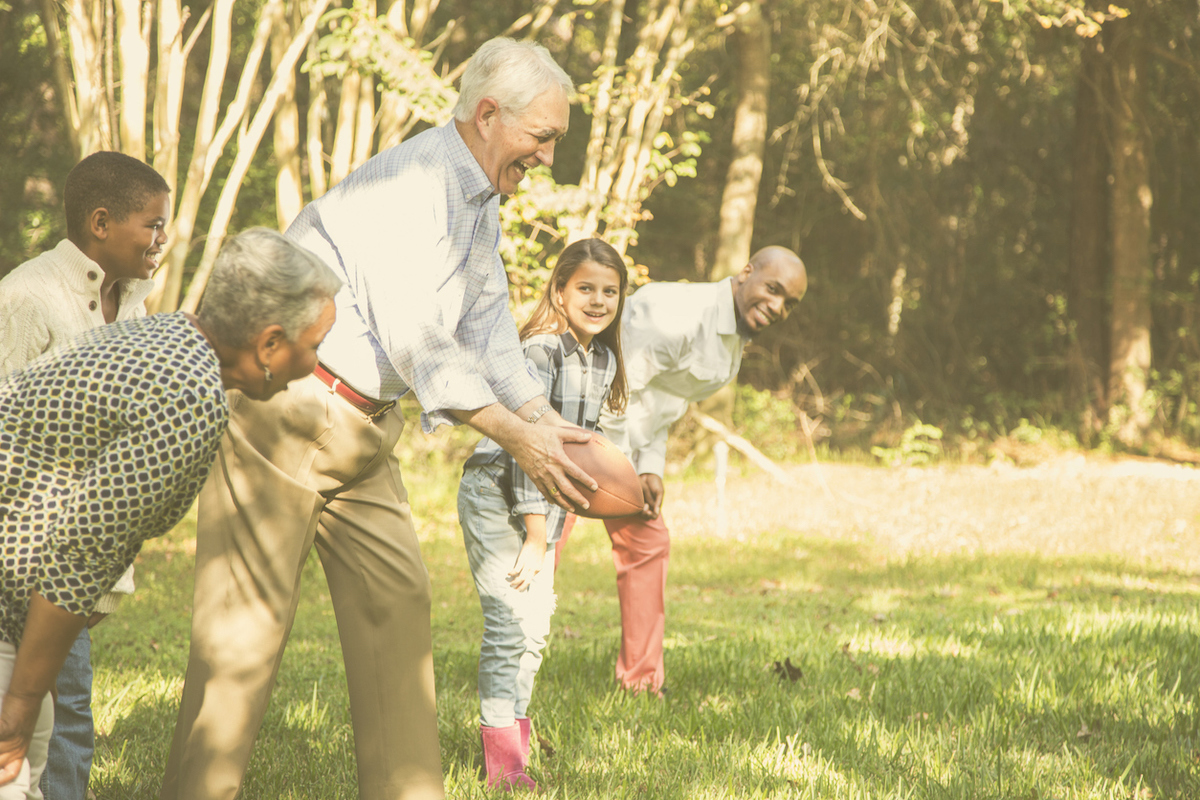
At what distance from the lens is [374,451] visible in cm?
297

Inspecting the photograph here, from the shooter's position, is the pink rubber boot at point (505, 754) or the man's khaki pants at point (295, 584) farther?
the pink rubber boot at point (505, 754)

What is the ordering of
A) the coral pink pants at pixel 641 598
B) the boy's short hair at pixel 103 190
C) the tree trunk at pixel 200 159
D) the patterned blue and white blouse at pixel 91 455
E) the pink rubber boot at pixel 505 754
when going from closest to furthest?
the patterned blue and white blouse at pixel 91 455, the boy's short hair at pixel 103 190, the pink rubber boot at pixel 505 754, the coral pink pants at pixel 641 598, the tree trunk at pixel 200 159

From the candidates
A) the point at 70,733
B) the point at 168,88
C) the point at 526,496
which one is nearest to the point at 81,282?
the point at 70,733

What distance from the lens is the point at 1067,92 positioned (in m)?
19.4

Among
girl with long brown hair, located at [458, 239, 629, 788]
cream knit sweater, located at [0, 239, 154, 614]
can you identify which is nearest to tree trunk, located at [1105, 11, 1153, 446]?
girl with long brown hair, located at [458, 239, 629, 788]

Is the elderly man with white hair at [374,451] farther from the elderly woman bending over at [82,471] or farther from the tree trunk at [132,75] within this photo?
the tree trunk at [132,75]

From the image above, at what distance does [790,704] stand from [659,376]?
1.66m

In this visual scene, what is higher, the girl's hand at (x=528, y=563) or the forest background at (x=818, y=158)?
the forest background at (x=818, y=158)

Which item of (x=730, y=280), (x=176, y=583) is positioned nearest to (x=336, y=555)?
(x=730, y=280)

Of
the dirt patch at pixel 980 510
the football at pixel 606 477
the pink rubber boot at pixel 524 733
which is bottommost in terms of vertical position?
the dirt patch at pixel 980 510

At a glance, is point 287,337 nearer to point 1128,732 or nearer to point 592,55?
point 1128,732

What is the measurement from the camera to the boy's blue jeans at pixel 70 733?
2.94 metres

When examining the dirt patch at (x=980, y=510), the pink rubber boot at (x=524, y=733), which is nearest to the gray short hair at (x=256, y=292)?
the pink rubber boot at (x=524, y=733)

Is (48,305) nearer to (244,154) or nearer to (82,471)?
(82,471)
